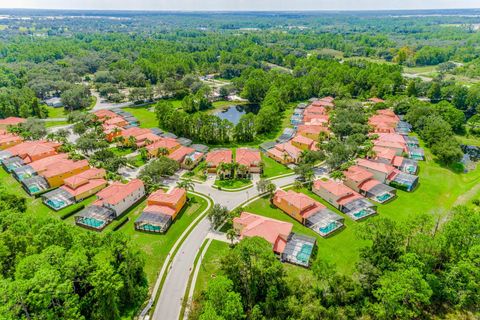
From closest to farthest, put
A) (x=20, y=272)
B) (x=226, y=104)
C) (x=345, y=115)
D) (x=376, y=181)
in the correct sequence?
1. (x=20, y=272)
2. (x=376, y=181)
3. (x=345, y=115)
4. (x=226, y=104)

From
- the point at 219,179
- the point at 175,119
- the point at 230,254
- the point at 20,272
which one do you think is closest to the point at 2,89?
the point at 175,119

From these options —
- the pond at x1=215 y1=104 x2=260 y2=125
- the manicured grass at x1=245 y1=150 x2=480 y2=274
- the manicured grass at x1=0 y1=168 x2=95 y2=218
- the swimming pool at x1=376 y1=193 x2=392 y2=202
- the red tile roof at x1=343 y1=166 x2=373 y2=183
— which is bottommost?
the pond at x1=215 y1=104 x2=260 y2=125

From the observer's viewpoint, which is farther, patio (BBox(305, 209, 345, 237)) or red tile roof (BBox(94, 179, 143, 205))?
red tile roof (BBox(94, 179, 143, 205))

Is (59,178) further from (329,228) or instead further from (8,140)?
(329,228)

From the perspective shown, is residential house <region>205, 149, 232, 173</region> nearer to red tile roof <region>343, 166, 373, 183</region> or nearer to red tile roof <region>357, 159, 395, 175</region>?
red tile roof <region>343, 166, 373, 183</region>

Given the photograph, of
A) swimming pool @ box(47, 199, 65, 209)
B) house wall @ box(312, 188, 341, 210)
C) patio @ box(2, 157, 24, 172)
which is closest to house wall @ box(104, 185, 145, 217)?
swimming pool @ box(47, 199, 65, 209)

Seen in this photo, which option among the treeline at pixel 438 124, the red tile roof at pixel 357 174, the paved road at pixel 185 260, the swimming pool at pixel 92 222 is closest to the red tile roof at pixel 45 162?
the swimming pool at pixel 92 222

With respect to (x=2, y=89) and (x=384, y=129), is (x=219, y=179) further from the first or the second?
(x=2, y=89)

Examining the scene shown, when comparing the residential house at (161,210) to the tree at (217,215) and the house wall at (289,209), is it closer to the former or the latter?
the tree at (217,215)
